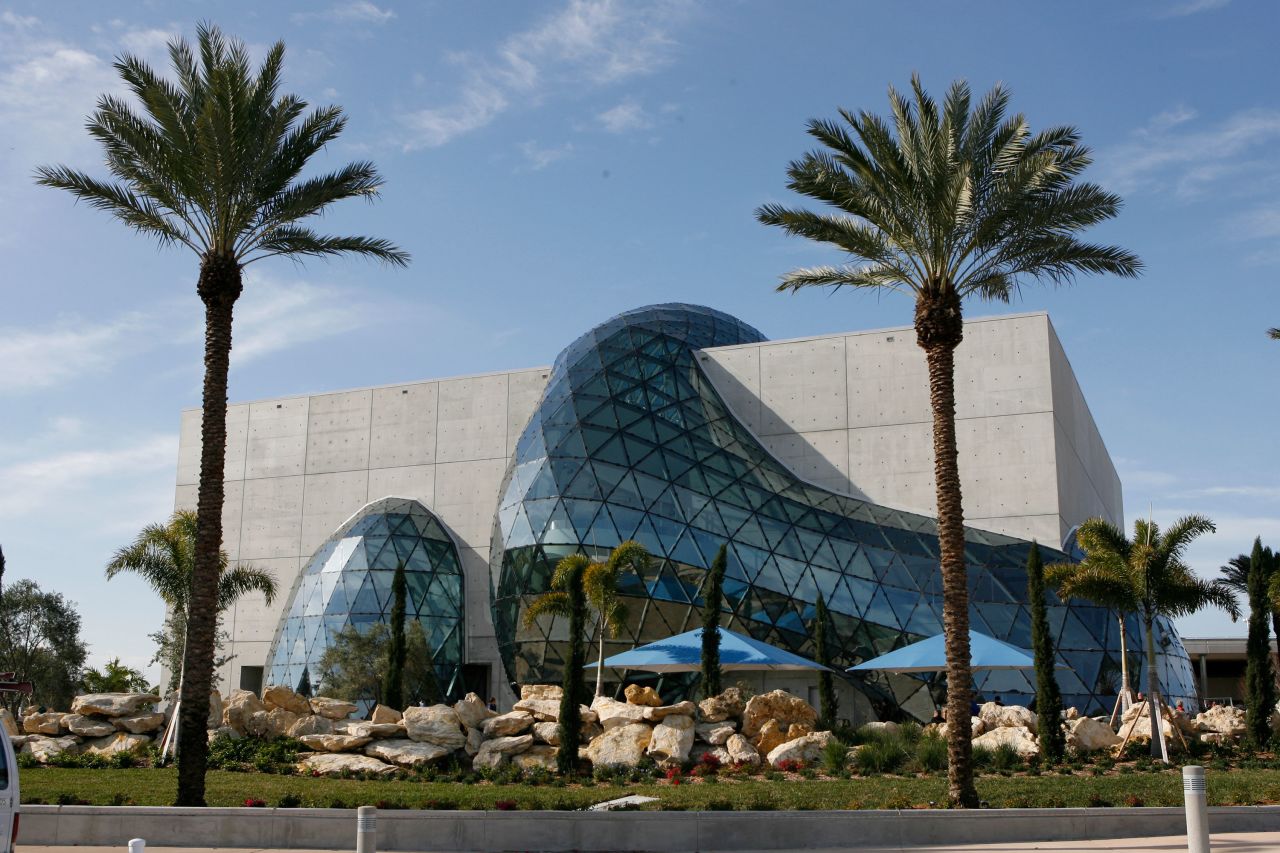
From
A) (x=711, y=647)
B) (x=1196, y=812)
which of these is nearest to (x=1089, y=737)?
(x=711, y=647)

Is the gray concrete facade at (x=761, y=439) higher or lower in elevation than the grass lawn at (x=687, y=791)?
higher

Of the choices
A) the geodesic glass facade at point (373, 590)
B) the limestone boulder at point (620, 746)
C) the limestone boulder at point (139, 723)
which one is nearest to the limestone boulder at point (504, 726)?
the limestone boulder at point (620, 746)

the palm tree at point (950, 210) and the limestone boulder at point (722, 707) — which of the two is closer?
the palm tree at point (950, 210)

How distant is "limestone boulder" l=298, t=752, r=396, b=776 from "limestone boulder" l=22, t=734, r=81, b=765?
544 centimetres

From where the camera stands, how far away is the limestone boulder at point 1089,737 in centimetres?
2610

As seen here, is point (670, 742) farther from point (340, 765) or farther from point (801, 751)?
point (340, 765)

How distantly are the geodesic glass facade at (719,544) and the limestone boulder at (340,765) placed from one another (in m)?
12.6

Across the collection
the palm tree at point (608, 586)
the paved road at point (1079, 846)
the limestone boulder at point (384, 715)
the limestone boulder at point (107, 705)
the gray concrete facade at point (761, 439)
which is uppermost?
the gray concrete facade at point (761, 439)

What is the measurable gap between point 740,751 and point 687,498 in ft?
45.8

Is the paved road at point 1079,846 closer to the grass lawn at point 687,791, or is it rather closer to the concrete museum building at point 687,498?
the grass lawn at point 687,791

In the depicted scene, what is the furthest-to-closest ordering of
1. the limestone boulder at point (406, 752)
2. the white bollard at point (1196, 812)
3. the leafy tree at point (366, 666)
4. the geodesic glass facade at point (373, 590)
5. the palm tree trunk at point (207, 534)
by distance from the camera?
the geodesic glass facade at point (373, 590) < the leafy tree at point (366, 666) < the limestone boulder at point (406, 752) < the palm tree trunk at point (207, 534) < the white bollard at point (1196, 812)

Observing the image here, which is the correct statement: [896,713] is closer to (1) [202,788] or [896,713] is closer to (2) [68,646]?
(1) [202,788]

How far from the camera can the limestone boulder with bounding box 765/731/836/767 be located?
24484 mm

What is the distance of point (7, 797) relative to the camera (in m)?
11.2
